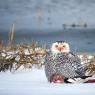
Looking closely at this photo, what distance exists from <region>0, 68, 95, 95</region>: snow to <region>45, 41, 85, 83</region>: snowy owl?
0.40 ft

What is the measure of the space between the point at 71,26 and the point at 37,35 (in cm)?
108

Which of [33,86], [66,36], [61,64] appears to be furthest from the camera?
[66,36]

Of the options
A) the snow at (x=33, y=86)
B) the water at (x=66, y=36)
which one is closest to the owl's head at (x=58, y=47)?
the snow at (x=33, y=86)

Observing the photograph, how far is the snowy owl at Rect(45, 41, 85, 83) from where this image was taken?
538 cm

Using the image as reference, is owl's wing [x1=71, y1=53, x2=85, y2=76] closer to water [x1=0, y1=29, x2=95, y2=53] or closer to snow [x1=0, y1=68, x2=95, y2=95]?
snow [x1=0, y1=68, x2=95, y2=95]

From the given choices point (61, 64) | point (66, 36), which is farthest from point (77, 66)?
point (66, 36)

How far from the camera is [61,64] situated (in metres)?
5.40

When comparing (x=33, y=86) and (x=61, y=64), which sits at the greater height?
(x=61, y=64)

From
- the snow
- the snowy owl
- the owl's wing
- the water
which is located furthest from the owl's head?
the water

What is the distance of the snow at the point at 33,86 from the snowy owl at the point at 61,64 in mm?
121

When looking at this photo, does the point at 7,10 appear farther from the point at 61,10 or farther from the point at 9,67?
the point at 9,67

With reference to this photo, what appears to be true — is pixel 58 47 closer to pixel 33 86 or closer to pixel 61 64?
pixel 61 64

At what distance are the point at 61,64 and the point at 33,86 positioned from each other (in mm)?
536

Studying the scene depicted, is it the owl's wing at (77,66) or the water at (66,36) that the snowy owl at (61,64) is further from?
the water at (66,36)
